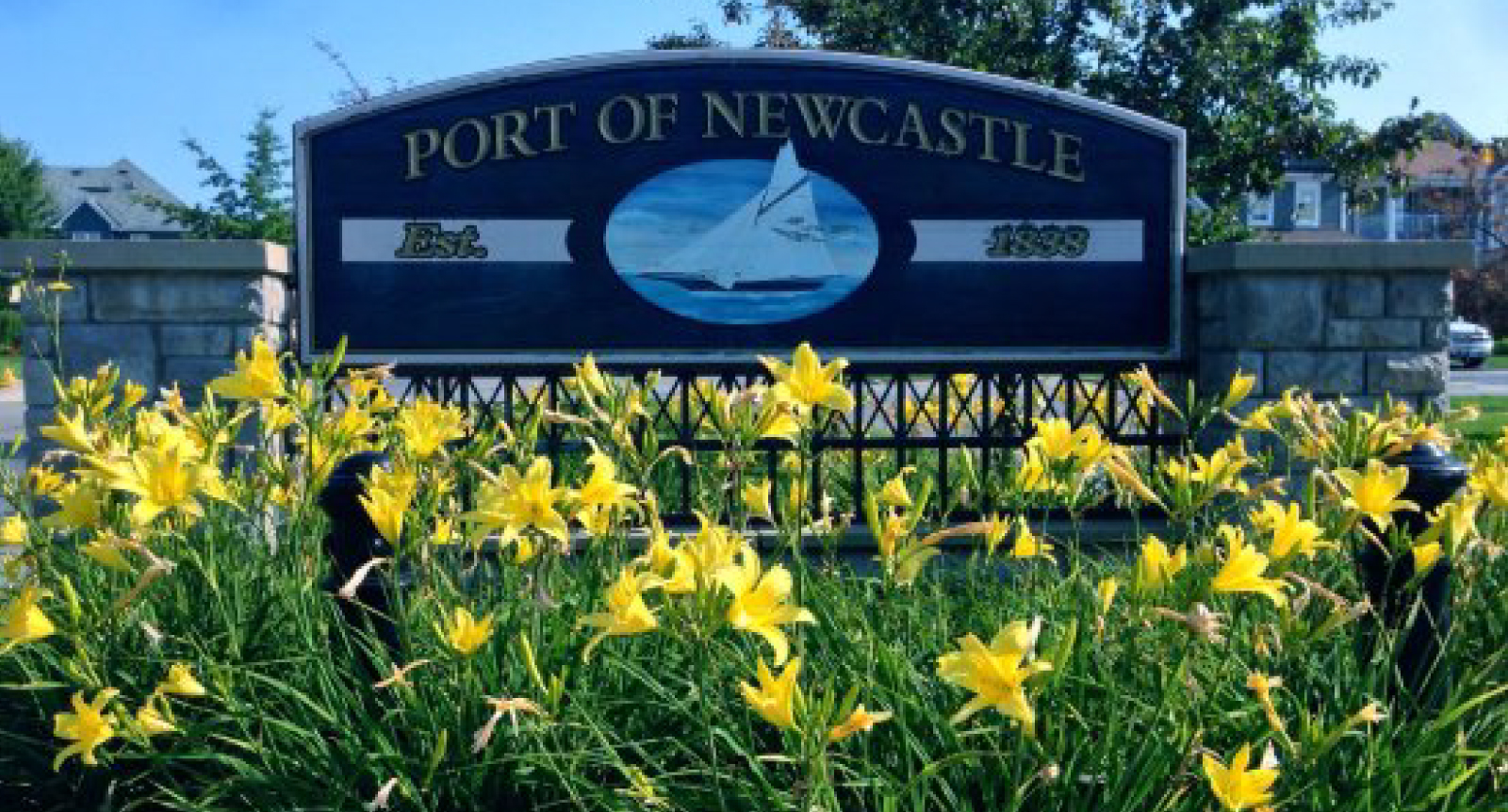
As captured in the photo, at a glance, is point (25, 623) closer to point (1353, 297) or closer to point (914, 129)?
point (914, 129)

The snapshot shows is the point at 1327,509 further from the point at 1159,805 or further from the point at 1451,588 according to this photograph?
the point at 1159,805

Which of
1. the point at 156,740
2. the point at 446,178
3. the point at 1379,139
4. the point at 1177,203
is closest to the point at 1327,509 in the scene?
the point at 156,740

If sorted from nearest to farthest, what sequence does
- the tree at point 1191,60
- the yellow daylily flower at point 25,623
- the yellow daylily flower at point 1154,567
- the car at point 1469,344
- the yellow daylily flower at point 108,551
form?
the yellow daylily flower at point 1154,567
the yellow daylily flower at point 25,623
the yellow daylily flower at point 108,551
the tree at point 1191,60
the car at point 1469,344

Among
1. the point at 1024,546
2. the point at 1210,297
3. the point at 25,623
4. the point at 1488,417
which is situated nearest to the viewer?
the point at 25,623

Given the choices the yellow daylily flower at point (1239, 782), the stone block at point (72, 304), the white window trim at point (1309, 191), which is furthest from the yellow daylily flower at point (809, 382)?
the white window trim at point (1309, 191)

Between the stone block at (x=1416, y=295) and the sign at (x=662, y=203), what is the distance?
52.1 inches

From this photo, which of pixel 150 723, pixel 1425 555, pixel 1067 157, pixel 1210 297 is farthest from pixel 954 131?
pixel 150 723

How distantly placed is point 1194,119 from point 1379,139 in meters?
1.73

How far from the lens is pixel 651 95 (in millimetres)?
5508

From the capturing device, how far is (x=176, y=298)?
5348mm

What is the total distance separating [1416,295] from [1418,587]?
136 inches

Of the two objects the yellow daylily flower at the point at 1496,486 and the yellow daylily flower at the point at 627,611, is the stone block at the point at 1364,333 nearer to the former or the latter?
the yellow daylily flower at the point at 1496,486

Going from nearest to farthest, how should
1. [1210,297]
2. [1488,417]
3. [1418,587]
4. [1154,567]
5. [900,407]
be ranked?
[1154,567], [1418,587], [900,407], [1210,297], [1488,417]

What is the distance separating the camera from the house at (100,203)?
191ft
